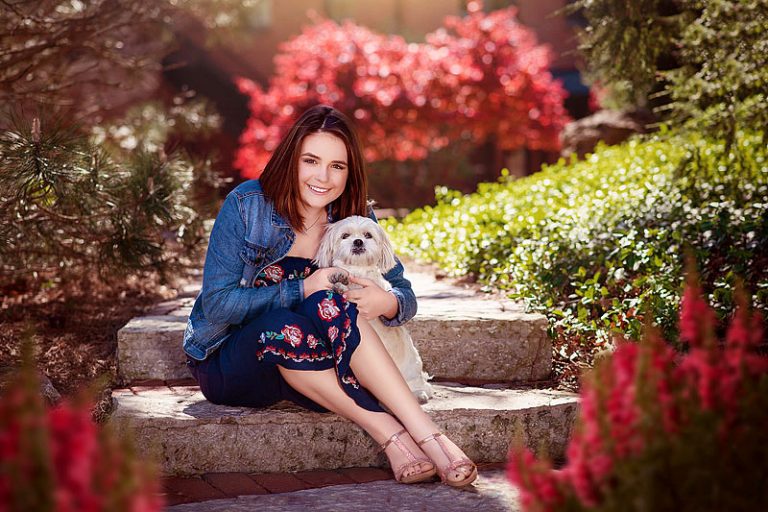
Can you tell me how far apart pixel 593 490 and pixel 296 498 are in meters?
1.54

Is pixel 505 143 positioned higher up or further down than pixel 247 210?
higher up

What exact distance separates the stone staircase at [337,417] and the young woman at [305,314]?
114mm

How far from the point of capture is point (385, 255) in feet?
10.6

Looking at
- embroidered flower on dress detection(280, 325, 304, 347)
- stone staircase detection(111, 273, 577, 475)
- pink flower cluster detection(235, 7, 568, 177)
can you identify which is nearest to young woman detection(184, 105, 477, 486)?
embroidered flower on dress detection(280, 325, 304, 347)

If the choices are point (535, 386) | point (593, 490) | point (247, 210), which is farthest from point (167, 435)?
point (593, 490)

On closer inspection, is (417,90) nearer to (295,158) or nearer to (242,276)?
(295,158)

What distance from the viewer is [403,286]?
332 cm

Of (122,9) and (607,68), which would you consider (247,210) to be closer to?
(122,9)

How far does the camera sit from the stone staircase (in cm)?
302

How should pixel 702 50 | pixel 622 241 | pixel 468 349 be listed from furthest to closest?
pixel 702 50 → pixel 622 241 → pixel 468 349

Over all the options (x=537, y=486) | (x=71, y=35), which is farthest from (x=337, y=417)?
(x=71, y=35)

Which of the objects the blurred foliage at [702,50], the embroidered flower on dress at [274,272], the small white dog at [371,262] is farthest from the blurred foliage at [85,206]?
the blurred foliage at [702,50]

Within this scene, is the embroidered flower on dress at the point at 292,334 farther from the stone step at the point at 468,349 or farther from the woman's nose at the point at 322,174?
the stone step at the point at 468,349

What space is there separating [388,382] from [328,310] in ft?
1.07
